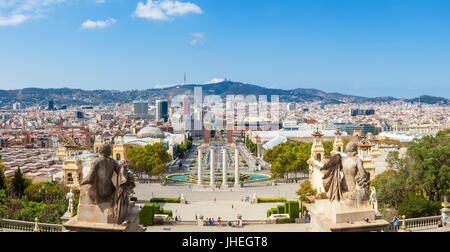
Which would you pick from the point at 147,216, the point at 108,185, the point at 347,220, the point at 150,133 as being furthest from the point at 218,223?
the point at 150,133

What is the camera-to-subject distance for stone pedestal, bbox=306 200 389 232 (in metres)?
5.25

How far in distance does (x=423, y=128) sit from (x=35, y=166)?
345 feet

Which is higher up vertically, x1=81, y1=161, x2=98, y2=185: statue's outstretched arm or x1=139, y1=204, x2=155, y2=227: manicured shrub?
x1=81, y1=161, x2=98, y2=185: statue's outstretched arm

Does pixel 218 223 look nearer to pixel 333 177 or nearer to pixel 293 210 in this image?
pixel 293 210

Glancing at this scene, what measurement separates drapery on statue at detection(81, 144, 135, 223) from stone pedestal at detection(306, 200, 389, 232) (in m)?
2.94

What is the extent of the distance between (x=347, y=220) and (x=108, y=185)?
11.5ft

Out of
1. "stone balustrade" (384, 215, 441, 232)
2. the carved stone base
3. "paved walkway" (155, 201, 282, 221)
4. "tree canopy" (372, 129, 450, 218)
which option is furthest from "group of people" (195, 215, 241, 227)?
the carved stone base

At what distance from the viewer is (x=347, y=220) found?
536 cm

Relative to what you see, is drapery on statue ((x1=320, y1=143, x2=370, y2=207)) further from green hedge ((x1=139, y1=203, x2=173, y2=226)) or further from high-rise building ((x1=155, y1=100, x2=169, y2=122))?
high-rise building ((x1=155, y1=100, x2=169, y2=122))

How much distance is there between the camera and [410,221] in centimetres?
1187

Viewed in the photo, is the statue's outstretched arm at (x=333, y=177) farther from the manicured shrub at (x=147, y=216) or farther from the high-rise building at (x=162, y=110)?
the high-rise building at (x=162, y=110)

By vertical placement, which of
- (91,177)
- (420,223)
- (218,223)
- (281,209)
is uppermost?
Result: (91,177)

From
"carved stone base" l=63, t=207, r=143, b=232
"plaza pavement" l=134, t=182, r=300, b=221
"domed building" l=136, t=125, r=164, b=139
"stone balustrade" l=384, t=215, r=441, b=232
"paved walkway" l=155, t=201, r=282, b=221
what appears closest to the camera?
"carved stone base" l=63, t=207, r=143, b=232

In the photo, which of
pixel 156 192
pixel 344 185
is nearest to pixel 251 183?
pixel 156 192
